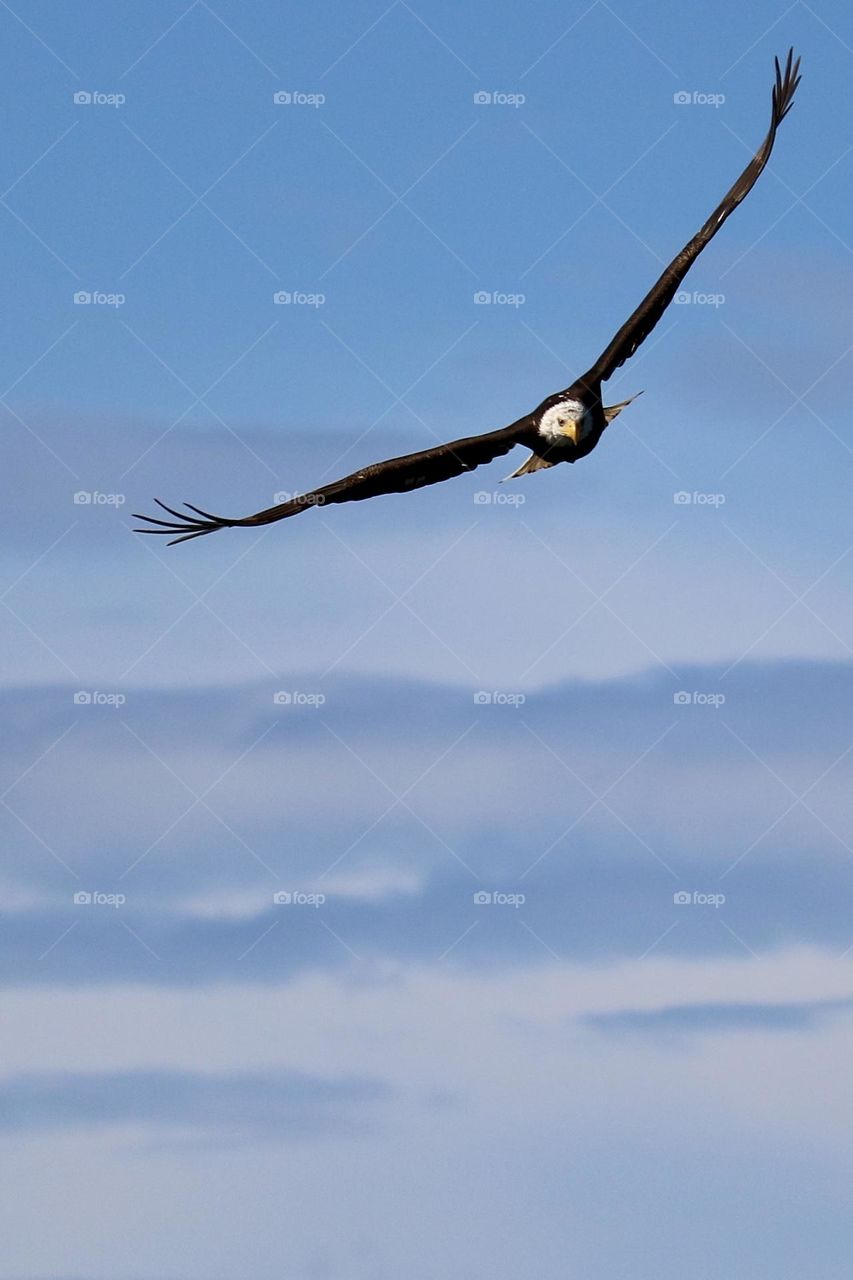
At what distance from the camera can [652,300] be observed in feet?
158

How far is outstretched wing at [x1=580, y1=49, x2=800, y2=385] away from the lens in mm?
47188

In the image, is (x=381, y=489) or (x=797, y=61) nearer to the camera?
(x=381, y=489)

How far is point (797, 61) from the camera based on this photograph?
1967 inches

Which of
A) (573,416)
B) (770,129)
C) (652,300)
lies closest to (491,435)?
(573,416)

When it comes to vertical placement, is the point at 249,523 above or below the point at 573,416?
below

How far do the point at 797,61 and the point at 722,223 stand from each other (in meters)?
3.46

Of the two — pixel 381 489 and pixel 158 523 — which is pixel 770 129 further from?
pixel 158 523

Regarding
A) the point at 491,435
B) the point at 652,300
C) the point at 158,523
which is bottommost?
the point at 158,523

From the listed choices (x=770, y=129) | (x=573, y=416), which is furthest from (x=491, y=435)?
(x=770, y=129)

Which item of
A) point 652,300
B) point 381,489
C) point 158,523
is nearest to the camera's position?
point 158,523

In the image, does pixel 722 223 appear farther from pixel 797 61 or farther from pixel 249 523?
pixel 249 523

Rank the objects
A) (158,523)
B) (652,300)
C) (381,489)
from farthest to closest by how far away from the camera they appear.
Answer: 1. (652,300)
2. (381,489)
3. (158,523)

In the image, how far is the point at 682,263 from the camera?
48625 millimetres

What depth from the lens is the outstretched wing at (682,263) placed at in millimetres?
47188
